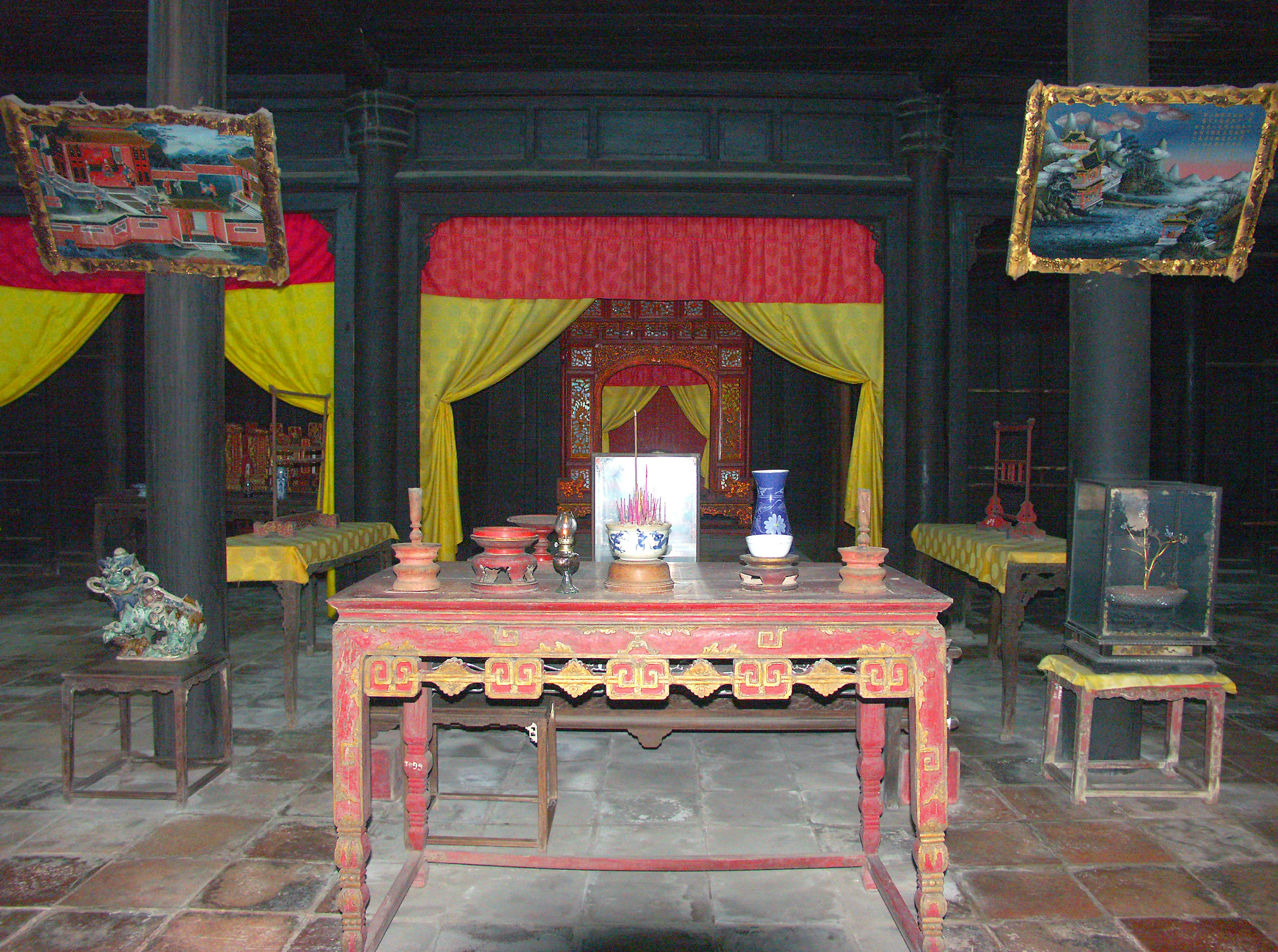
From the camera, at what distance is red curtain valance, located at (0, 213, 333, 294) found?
6.20 meters

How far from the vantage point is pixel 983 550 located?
14.8ft

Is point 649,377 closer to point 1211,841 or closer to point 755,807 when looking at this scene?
point 755,807

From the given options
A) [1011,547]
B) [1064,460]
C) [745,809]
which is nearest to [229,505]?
[745,809]

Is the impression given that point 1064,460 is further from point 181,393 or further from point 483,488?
point 181,393

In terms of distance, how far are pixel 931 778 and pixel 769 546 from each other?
70 centimetres

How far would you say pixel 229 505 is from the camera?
6031 millimetres

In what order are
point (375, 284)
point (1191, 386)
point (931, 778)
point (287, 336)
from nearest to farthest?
1. point (931, 778)
2. point (375, 284)
3. point (287, 336)
4. point (1191, 386)

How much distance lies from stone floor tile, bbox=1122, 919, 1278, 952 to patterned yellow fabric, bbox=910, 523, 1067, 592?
178 cm

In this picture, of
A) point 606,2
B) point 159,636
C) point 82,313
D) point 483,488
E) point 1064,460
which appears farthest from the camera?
point 483,488

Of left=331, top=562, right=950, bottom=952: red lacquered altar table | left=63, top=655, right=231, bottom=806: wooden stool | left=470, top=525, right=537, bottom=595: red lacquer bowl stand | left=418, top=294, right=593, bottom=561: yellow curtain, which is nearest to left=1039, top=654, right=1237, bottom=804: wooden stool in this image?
left=331, top=562, right=950, bottom=952: red lacquered altar table

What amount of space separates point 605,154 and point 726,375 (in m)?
3.96

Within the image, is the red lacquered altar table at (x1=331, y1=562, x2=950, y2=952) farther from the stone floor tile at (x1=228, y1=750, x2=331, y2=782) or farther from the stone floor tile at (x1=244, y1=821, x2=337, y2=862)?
the stone floor tile at (x1=228, y1=750, x2=331, y2=782)

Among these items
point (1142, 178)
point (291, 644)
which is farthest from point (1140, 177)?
point (291, 644)

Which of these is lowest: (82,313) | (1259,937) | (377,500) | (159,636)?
(1259,937)
